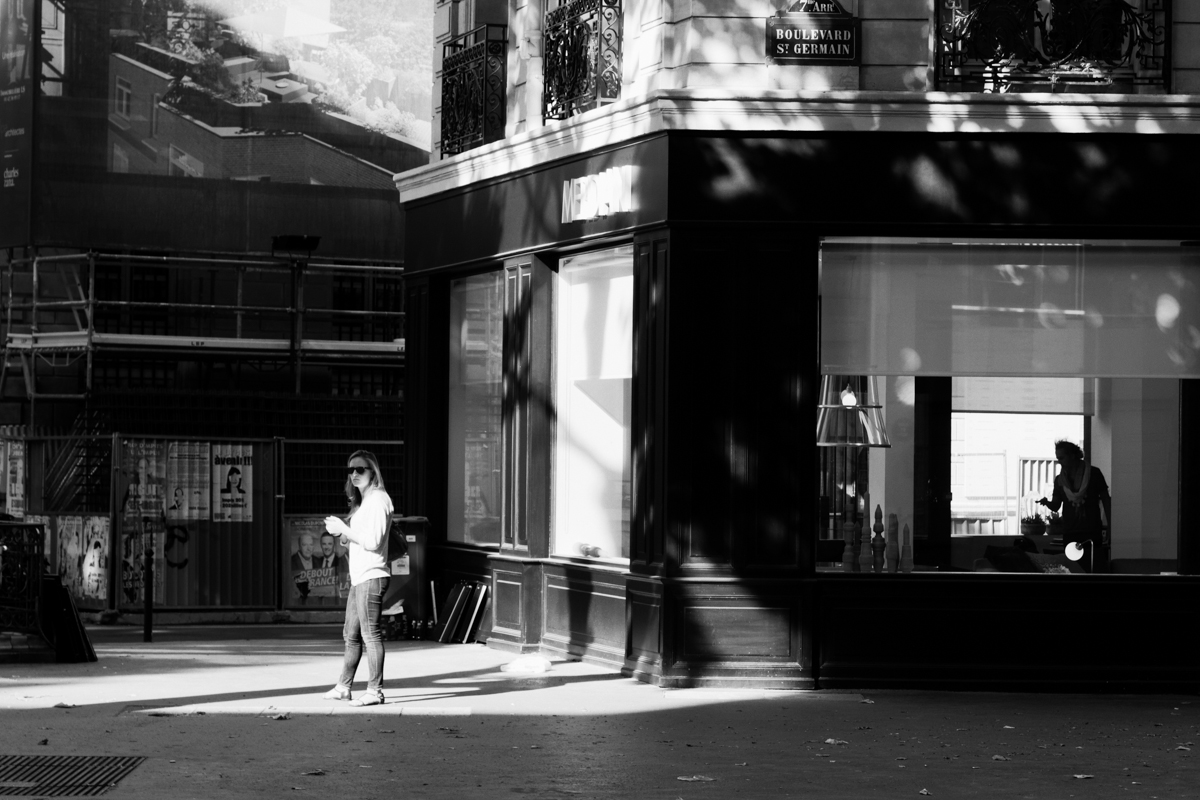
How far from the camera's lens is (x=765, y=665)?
1298cm

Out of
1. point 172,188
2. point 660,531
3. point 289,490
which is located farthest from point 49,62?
point 660,531

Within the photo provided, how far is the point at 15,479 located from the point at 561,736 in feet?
38.6

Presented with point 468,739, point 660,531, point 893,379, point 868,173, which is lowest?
point 468,739

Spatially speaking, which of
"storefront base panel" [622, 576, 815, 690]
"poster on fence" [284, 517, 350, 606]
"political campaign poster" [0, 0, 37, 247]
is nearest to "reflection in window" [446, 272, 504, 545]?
"poster on fence" [284, 517, 350, 606]

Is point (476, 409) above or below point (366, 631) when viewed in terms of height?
above

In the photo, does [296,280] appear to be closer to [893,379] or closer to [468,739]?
[893,379]

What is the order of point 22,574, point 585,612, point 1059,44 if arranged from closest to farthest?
1. point 1059,44
2. point 22,574
3. point 585,612

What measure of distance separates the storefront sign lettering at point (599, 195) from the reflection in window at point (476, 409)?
1.76 metres

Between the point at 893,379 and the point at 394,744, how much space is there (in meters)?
5.19

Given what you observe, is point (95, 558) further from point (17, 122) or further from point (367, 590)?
point (17, 122)

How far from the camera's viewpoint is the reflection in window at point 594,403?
14.1 meters

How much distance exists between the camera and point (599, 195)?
13922mm

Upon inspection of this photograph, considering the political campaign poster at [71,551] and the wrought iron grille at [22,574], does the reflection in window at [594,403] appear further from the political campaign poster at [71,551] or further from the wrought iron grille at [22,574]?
the political campaign poster at [71,551]

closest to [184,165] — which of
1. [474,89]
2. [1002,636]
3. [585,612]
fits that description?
[474,89]
